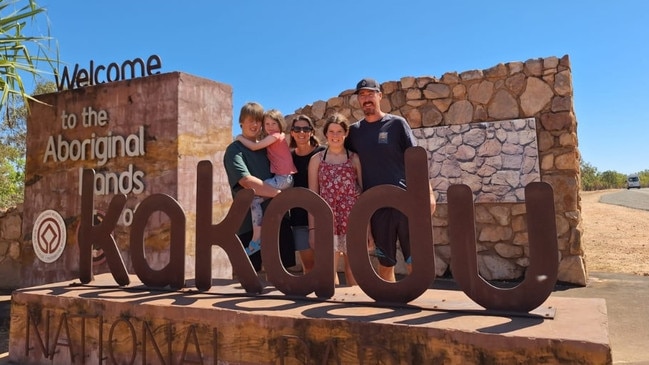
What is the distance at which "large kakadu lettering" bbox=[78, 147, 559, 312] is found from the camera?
1.84 m

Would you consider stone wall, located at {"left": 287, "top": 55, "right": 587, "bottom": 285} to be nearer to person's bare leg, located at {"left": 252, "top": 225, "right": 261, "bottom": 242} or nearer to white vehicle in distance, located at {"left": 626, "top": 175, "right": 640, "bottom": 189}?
person's bare leg, located at {"left": 252, "top": 225, "right": 261, "bottom": 242}

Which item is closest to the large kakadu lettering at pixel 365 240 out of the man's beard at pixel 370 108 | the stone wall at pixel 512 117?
the man's beard at pixel 370 108

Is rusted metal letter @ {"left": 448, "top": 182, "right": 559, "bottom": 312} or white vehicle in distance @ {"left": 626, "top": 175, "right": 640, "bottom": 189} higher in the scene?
white vehicle in distance @ {"left": 626, "top": 175, "right": 640, "bottom": 189}

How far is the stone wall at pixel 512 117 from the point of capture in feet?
16.2

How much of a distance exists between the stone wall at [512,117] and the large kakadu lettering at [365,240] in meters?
3.37

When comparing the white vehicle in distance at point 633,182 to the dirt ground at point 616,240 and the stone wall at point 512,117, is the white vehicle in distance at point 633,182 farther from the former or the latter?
the stone wall at point 512,117

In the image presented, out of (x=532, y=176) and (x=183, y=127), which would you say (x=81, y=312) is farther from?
(x=532, y=176)

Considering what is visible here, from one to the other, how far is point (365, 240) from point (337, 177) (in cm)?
57

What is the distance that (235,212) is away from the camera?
2.44 m

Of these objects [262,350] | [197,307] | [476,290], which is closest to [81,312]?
[197,307]

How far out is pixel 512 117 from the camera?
520cm

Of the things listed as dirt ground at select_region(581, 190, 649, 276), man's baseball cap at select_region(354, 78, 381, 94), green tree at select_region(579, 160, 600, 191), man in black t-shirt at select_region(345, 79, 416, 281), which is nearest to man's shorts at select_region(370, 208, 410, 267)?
man in black t-shirt at select_region(345, 79, 416, 281)

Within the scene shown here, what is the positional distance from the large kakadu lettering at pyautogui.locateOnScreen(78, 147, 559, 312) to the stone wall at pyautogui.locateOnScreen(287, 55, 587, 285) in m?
3.37

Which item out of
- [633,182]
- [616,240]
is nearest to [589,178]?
[633,182]
